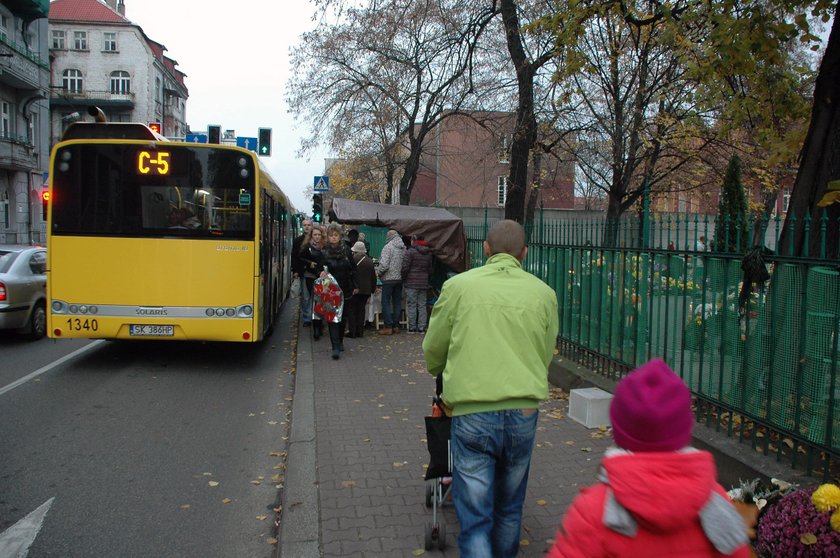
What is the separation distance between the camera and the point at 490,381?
9.91 ft

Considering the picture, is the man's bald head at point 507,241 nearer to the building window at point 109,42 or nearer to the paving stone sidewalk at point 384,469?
the paving stone sidewalk at point 384,469

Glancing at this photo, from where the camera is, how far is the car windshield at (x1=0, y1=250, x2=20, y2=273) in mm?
11289

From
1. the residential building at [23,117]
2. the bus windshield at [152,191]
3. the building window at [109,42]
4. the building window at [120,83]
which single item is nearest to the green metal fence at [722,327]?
the bus windshield at [152,191]

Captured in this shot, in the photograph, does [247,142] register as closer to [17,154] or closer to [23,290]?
[23,290]

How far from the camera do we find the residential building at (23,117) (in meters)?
32.2

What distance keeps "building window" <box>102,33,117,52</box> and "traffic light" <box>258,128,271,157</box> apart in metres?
42.6

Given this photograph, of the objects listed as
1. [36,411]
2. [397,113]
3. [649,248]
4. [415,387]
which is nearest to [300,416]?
[415,387]

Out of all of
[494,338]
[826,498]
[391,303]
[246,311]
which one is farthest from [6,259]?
[826,498]

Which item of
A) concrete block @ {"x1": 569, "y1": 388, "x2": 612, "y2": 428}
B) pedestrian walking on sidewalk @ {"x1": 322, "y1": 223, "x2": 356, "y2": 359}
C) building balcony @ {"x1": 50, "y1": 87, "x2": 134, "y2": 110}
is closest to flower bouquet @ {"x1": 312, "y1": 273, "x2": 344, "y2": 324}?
pedestrian walking on sidewalk @ {"x1": 322, "y1": 223, "x2": 356, "y2": 359}

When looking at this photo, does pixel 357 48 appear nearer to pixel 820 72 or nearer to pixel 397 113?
pixel 397 113

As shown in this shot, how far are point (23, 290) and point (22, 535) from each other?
27.1 ft

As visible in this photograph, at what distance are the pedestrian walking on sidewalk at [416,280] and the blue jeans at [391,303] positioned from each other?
0.65 feet

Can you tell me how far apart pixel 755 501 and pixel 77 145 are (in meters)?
8.70

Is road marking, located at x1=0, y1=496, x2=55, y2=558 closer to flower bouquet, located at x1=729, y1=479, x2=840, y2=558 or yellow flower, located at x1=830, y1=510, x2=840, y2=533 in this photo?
flower bouquet, located at x1=729, y1=479, x2=840, y2=558
